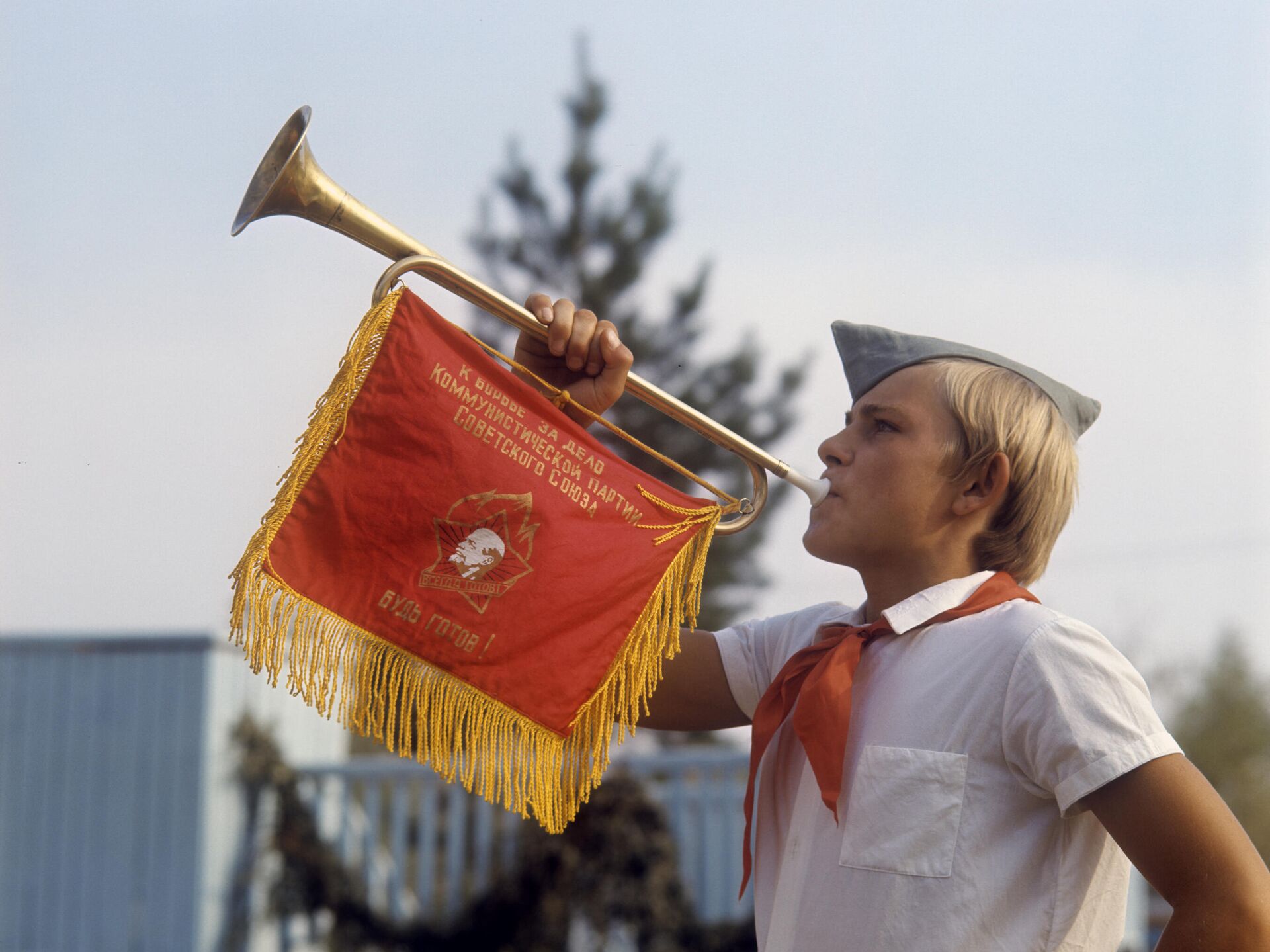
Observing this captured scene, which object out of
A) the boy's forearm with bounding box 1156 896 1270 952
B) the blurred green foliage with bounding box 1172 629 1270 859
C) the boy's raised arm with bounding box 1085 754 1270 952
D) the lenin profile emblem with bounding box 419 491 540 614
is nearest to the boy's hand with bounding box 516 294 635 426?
the lenin profile emblem with bounding box 419 491 540 614

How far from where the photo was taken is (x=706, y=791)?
6055 millimetres

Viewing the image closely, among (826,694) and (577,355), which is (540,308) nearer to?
(577,355)

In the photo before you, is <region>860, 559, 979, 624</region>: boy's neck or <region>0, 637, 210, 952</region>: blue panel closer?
<region>860, 559, 979, 624</region>: boy's neck

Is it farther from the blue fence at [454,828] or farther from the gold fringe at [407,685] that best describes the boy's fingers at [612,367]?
the blue fence at [454,828]

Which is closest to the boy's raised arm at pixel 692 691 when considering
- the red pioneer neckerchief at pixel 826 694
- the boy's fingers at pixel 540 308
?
the red pioneer neckerchief at pixel 826 694

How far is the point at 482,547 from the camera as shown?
166 cm

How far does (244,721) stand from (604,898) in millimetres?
1897

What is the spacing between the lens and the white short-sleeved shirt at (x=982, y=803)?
126cm

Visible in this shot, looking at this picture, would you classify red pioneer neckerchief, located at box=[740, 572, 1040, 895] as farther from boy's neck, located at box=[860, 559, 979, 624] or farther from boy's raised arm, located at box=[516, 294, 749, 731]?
boy's raised arm, located at box=[516, 294, 749, 731]

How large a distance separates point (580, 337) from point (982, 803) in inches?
30.3

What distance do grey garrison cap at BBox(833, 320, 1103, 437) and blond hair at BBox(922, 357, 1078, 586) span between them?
12mm

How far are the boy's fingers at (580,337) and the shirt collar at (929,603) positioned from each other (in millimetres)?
526

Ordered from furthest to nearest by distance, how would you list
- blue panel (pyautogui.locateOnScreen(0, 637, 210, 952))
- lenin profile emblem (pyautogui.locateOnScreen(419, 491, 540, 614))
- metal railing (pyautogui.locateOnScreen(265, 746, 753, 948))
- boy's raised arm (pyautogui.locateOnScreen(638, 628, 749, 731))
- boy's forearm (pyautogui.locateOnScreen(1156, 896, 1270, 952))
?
metal railing (pyautogui.locateOnScreen(265, 746, 753, 948)), blue panel (pyautogui.locateOnScreen(0, 637, 210, 952)), boy's raised arm (pyautogui.locateOnScreen(638, 628, 749, 731)), lenin profile emblem (pyautogui.locateOnScreen(419, 491, 540, 614)), boy's forearm (pyautogui.locateOnScreen(1156, 896, 1270, 952))

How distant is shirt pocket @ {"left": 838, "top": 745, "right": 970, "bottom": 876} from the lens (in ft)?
4.31
